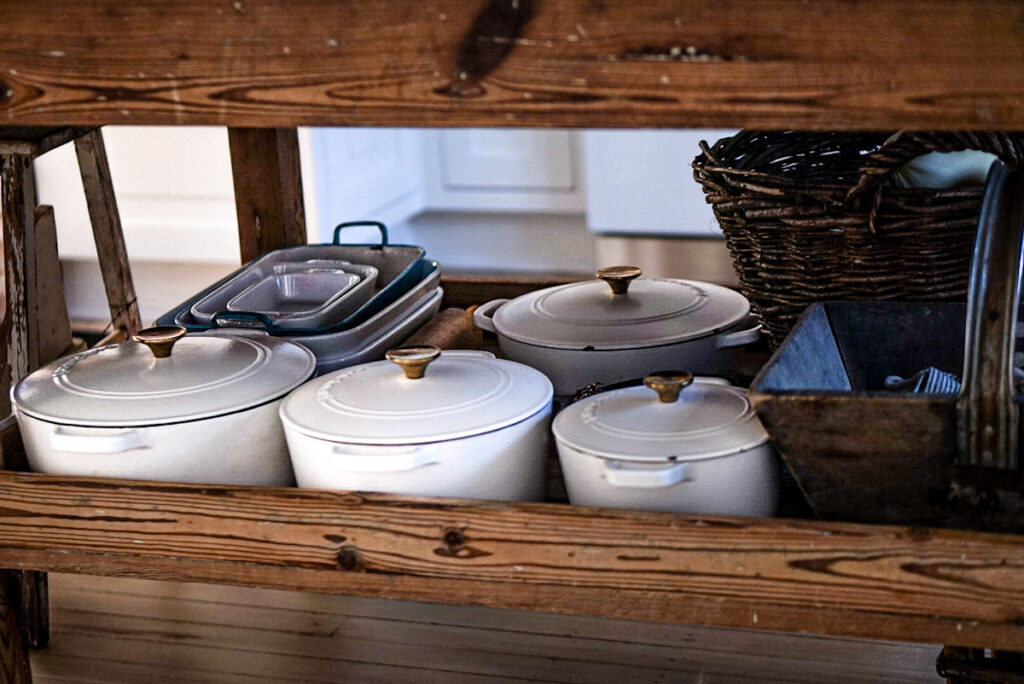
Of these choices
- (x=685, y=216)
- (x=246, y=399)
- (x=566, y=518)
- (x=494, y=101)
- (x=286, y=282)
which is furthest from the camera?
(x=685, y=216)

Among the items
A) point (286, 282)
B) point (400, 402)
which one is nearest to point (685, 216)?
point (286, 282)

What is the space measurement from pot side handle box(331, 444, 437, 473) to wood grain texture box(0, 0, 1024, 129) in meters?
0.26

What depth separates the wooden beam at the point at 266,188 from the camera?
154 centimetres

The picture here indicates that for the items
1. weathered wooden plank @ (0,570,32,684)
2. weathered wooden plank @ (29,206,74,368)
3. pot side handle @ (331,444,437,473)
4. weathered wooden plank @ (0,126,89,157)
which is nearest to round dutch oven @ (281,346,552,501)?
pot side handle @ (331,444,437,473)

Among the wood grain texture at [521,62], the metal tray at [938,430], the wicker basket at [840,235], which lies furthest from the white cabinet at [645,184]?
the wood grain texture at [521,62]

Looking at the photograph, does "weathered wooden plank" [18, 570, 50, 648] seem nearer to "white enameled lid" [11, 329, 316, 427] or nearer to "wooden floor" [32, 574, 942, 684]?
"wooden floor" [32, 574, 942, 684]

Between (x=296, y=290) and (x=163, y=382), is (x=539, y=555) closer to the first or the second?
(x=163, y=382)

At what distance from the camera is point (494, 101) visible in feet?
2.64

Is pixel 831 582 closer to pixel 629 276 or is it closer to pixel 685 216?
pixel 629 276

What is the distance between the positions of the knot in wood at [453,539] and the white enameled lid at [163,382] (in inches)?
8.7

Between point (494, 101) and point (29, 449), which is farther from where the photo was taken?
point (29, 449)

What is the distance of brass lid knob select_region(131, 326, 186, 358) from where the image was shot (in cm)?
109

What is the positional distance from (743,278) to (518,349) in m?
0.25

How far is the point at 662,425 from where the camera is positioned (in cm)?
94
